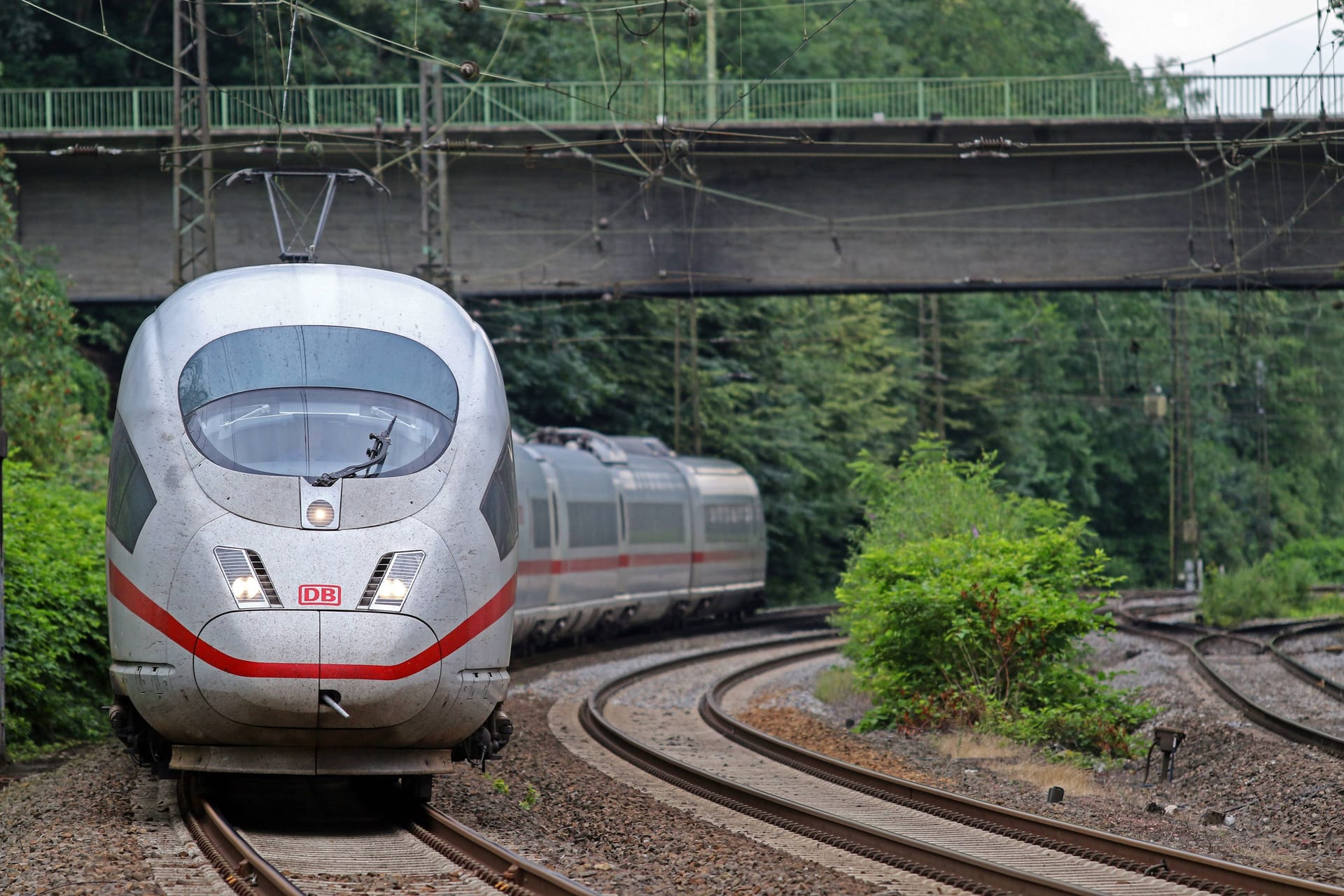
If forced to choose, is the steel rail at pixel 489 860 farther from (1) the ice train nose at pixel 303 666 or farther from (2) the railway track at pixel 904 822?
(2) the railway track at pixel 904 822

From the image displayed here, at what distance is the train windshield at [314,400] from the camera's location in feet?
32.2

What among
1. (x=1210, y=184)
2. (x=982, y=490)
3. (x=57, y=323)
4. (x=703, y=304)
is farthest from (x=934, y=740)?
(x=703, y=304)

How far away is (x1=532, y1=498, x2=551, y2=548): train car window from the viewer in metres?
24.7

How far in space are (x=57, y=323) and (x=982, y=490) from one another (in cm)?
1485

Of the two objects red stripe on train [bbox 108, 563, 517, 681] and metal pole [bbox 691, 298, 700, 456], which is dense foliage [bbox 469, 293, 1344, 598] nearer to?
metal pole [bbox 691, 298, 700, 456]

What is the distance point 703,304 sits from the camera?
49094mm

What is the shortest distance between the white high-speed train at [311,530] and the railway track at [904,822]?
8.47ft

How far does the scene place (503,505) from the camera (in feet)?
34.5

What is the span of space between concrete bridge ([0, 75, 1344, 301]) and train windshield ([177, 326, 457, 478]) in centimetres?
1844

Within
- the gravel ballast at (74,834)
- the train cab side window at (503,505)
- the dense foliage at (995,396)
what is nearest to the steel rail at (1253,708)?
the dense foliage at (995,396)

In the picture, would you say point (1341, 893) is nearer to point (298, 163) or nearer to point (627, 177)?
point (627, 177)

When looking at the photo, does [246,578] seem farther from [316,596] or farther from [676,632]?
[676,632]

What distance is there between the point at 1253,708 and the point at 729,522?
1873 cm

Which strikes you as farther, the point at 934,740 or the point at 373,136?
the point at 373,136
